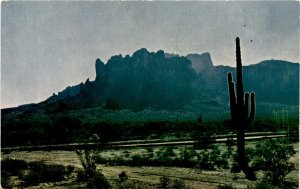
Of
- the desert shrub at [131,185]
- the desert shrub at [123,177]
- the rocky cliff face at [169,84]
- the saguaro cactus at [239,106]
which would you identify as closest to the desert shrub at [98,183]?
the desert shrub at [131,185]

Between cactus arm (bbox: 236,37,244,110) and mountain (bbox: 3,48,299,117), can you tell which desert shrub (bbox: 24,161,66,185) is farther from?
mountain (bbox: 3,48,299,117)

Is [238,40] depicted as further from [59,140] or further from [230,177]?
[59,140]

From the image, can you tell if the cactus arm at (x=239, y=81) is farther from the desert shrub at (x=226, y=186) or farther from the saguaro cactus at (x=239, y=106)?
the desert shrub at (x=226, y=186)

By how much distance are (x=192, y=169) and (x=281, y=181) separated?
518 cm

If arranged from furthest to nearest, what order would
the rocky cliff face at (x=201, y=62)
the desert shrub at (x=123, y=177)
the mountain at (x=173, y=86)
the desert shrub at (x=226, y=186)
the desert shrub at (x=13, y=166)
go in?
1. the rocky cliff face at (x=201, y=62)
2. the mountain at (x=173, y=86)
3. the desert shrub at (x=13, y=166)
4. the desert shrub at (x=123, y=177)
5. the desert shrub at (x=226, y=186)

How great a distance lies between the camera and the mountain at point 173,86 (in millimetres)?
135125

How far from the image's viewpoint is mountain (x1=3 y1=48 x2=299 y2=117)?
443ft

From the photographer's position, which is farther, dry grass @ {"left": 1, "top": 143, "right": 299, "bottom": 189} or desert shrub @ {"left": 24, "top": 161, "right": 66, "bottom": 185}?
desert shrub @ {"left": 24, "top": 161, "right": 66, "bottom": 185}

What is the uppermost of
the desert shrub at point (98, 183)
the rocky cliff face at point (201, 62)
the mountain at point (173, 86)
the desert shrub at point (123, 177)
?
the rocky cliff face at point (201, 62)

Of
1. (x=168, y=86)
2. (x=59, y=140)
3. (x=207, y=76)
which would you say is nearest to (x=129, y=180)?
(x=59, y=140)

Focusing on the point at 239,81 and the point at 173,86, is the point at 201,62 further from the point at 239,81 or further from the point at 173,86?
the point at 239,81

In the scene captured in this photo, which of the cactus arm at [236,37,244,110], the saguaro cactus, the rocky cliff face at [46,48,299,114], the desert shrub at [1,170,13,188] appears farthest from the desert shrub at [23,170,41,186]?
the rocky cliff face at [46,48,299,114]

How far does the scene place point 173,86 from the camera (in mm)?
144875

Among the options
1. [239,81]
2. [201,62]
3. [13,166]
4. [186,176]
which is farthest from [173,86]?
[239,81]
